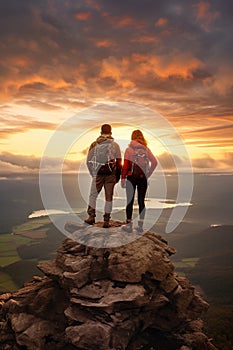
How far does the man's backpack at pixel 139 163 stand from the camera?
67.1ft

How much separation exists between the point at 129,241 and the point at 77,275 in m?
4.83

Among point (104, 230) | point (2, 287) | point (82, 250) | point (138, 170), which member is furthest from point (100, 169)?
point (2, 287)

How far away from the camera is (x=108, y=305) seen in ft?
63.0

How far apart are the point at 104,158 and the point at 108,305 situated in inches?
409

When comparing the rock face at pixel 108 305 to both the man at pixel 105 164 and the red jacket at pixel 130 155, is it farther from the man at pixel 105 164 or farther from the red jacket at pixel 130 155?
the red jacket at pixel 130 155

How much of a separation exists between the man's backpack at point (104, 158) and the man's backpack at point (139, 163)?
5.26ft

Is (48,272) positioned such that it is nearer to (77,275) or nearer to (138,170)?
(77,275)

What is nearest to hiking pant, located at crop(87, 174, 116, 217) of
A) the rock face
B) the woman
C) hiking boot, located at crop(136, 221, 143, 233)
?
the woman

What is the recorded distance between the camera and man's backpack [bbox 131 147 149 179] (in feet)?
67.1

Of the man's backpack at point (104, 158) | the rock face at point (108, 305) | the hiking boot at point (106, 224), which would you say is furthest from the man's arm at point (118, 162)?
the rock face at point (108, 305)

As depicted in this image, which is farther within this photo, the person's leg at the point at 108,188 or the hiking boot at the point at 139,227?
the hiking boot at the point at 139,227

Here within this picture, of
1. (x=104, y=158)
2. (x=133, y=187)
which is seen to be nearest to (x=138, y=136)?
(x=104, y=158)

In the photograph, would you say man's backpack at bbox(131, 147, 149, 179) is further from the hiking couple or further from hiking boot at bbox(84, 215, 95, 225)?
hiking boot at bbox(84, 215, 95, 225)

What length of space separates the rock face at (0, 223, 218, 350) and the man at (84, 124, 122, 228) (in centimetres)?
450
